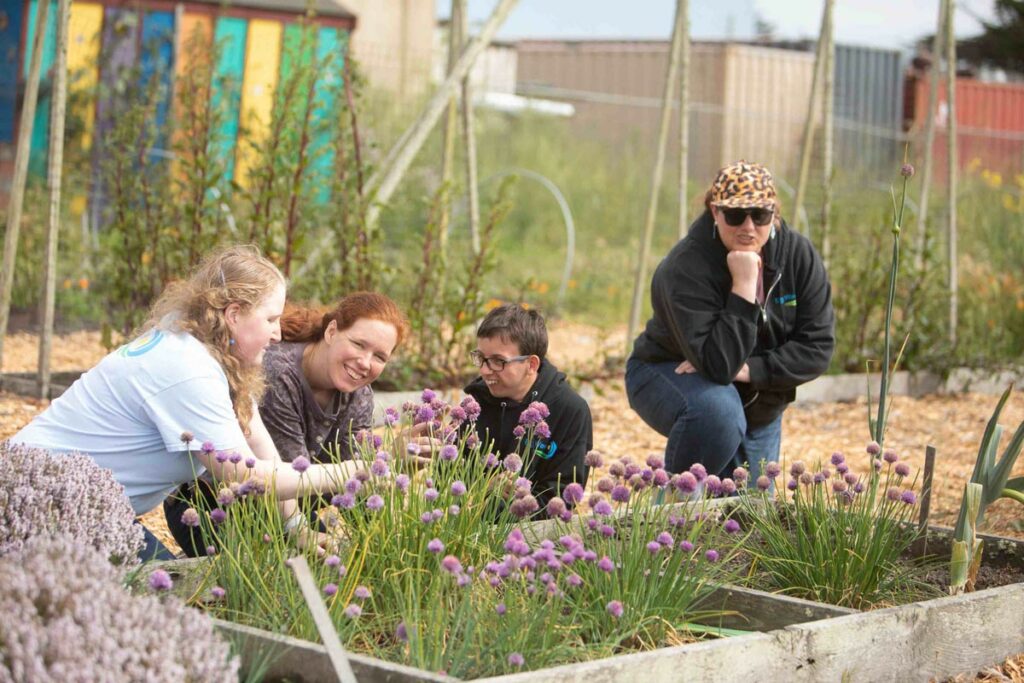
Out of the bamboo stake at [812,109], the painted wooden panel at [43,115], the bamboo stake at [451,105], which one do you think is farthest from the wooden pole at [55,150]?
the painted wooden panel at [43,115]

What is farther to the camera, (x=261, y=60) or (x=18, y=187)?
(x=261, y=60)

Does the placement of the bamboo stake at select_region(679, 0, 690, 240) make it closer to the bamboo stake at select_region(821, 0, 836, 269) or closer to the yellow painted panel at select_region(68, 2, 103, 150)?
the bamboo stake at select_region(821, 0, 836, 269)

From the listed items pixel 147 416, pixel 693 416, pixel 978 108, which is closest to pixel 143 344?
pixel 147 416

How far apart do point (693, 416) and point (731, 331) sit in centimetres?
30

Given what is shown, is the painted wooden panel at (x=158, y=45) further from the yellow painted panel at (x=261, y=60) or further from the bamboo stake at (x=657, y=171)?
the bamboo stake at (x=657, y=171)

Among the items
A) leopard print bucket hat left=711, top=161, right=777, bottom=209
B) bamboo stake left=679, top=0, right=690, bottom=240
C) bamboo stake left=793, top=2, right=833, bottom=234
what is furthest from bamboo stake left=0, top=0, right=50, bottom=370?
bamboo stake left=793, top=2, right=833, bottom=234

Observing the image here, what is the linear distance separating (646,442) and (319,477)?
346cm

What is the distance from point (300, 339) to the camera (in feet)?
13.0

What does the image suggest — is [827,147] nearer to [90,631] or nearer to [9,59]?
[9,59]

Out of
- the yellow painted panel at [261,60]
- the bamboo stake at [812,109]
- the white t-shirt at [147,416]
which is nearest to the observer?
the white t-shirt at [147,416]

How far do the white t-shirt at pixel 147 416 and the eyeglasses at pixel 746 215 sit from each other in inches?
70.9

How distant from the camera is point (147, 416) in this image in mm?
3174

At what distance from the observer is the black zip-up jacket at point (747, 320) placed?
4305 mm

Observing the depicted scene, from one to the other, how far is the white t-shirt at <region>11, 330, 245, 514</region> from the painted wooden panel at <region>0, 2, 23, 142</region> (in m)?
8.08
